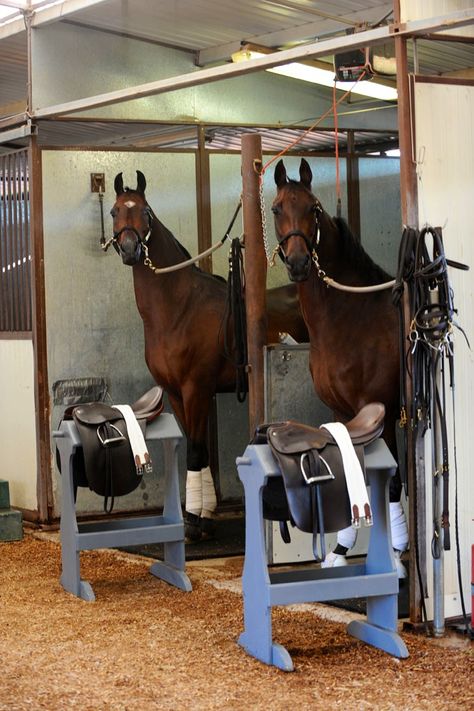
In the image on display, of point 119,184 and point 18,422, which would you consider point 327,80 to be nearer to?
point 119,184

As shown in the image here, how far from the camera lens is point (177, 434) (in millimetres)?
5242

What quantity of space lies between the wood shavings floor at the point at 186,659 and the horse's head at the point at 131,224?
1834 millimetres

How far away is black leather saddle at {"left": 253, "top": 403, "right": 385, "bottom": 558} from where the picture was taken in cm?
391

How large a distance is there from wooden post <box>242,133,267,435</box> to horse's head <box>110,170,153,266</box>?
0.98 m

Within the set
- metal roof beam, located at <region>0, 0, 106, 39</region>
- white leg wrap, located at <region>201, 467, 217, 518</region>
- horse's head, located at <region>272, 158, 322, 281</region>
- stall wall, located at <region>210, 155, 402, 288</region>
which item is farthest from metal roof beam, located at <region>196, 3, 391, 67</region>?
white leg wrap, located at <region>201, 467, 217, 518</region>

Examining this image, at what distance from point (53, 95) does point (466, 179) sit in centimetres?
326

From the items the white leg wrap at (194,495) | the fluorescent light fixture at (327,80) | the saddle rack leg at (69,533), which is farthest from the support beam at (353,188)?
the saddle rack leg at (69,533)

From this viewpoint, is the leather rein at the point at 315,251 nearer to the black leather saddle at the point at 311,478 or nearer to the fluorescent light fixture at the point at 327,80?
the black leather saddle at the point at 311,478

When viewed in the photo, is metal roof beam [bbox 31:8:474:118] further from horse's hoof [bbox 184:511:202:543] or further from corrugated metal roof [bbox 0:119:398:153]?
horse's hoof [bbox 184:511:202:543]

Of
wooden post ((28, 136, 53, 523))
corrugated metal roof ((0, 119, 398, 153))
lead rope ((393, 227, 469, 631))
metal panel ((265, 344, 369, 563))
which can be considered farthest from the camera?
corrugated metal roof ((0, 119, 398, 153))

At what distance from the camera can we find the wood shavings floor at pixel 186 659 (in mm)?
3547

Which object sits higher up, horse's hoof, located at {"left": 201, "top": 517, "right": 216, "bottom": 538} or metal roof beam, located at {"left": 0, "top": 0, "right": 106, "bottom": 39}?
metal roof beam, located at {"left": 0, "top": 0, "right": 106, "bottom": 39}

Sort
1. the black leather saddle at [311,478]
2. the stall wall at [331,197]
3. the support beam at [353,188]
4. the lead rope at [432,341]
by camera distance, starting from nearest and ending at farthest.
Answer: the black leather saddle at [311,478]
the lead rope at [432,341]
the stall wall at [331,197]
the support beam at [353,188]

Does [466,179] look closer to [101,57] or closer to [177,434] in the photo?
[177,434]
